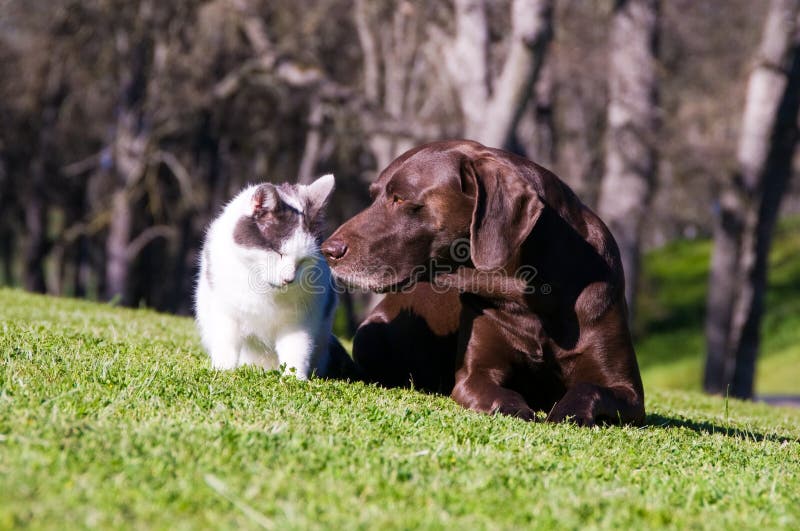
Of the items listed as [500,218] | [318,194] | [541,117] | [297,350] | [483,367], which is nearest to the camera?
[500,218]

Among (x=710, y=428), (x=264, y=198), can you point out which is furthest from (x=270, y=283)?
(x=710, y=428)

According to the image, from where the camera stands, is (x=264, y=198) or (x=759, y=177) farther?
(x=759, y=177)

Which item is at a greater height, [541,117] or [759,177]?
[541,117]

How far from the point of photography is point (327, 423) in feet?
16.1

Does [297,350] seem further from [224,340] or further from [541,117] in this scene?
[541,117]

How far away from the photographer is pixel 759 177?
17.2 m

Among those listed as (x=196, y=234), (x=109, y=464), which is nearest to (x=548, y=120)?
(x=196, y=234)

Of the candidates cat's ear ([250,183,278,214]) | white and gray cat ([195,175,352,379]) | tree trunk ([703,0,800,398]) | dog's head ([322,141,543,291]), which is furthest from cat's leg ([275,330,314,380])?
tree trunk ([703,0,800,398])

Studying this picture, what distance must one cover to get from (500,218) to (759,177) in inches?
501

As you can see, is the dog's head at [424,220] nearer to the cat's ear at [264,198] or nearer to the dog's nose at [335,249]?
the dog's nose at [335,249]

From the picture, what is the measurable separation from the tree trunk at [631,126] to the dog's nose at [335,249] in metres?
11.9

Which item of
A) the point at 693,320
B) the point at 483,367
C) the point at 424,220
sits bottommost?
the point at 693,320

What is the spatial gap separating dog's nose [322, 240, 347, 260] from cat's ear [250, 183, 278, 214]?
0.46m

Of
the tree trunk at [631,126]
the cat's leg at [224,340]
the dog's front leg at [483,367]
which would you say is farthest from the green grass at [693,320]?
the cat's leg at [224,340]
